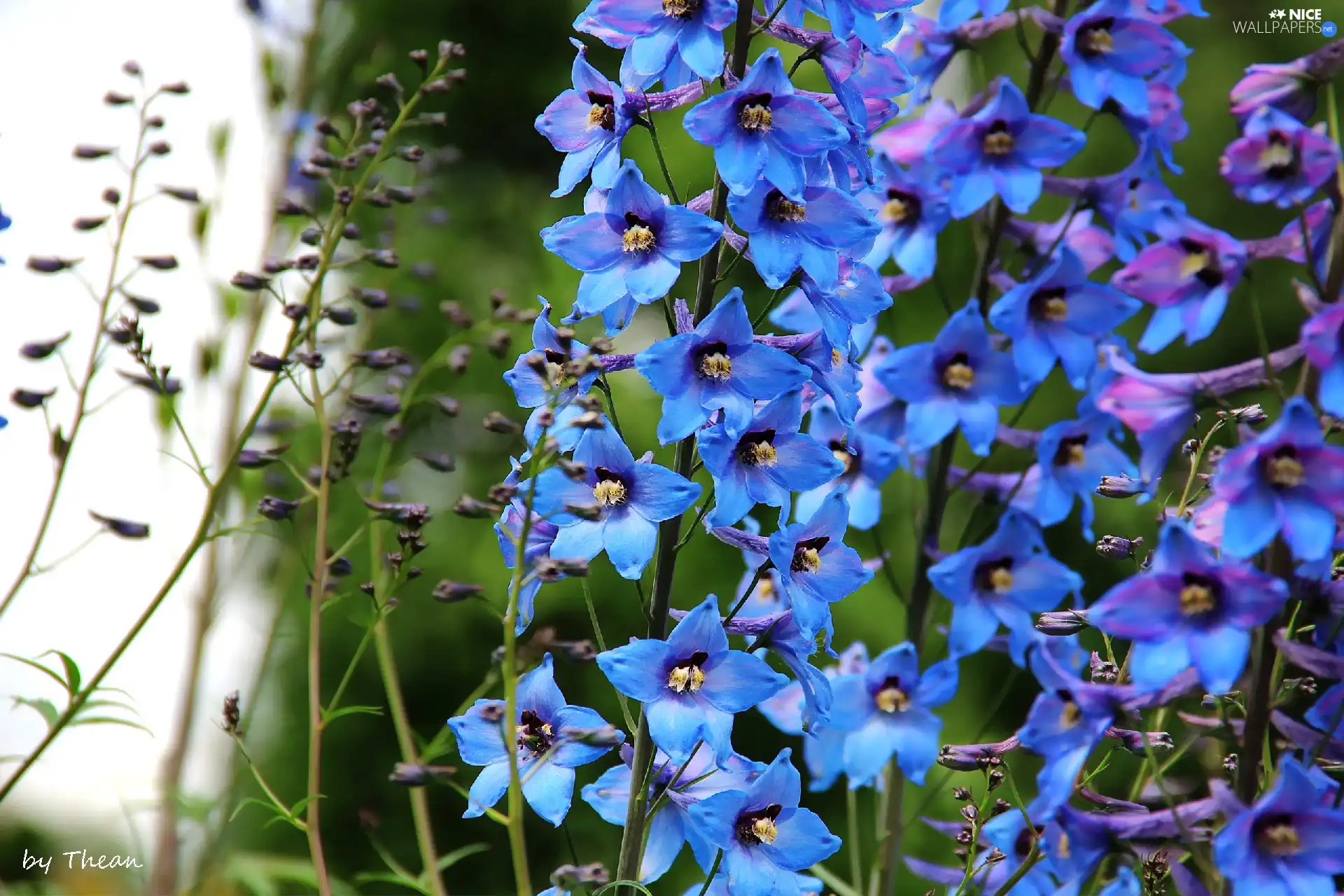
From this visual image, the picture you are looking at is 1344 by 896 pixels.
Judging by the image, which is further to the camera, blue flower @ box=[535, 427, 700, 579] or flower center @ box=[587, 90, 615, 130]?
flower center @ box=[587, 90, 615, 130]

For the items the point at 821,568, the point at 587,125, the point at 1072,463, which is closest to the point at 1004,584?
the point at 1072,463

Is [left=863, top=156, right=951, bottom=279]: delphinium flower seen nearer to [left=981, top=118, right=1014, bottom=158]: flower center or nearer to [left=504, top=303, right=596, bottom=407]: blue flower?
[left=981, top=118, right=1014, bottom=158]: flower center

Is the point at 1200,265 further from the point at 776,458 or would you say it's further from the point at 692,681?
the point at 692,681

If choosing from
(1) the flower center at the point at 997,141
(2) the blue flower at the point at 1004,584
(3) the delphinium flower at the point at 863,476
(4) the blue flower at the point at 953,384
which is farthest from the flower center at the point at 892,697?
(1) the flower center at the point at 997,141

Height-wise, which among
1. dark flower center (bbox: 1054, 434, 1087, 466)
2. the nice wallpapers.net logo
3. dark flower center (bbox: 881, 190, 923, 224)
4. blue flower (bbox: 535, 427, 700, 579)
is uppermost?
the nice wallpapers.net logo

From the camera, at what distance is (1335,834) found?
41.1 inches

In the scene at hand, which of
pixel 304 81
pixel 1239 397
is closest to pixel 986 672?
pixel 1239 397

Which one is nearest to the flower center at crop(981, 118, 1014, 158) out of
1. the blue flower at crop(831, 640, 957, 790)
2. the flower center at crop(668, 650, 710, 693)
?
the blue flower at crop(831, 640, 957, 790)

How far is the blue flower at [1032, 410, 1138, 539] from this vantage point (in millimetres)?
1924

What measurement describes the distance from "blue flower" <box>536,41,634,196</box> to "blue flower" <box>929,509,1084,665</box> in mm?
838

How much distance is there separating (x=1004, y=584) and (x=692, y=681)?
2.66 ft

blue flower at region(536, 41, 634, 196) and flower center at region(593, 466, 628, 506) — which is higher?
blue flower at region(536, 41, 634, 196)

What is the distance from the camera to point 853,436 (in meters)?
1.87

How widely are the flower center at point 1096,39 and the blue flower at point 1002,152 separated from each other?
0.14m
